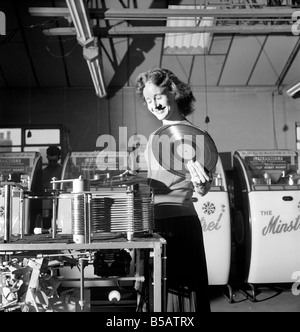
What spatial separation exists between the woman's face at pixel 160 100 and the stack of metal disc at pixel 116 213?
1.10 feet

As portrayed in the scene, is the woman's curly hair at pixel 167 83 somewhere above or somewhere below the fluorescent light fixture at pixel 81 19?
below

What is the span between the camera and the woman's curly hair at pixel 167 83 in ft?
5.00

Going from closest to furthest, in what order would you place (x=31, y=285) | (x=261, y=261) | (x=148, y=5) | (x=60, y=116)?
1. (x=31, y=285)
2. (x=261, y=261)
3. (x=148, y=5)
4. (x=60, y=116)

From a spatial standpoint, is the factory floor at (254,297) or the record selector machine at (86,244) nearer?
the record selector machine at (86,244)

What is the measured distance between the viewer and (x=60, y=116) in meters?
5.74

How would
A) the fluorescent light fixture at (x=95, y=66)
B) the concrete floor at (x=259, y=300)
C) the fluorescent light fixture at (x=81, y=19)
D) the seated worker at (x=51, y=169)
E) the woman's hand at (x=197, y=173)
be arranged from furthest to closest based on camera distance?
the seated worker at (x=51, y=169) < the fluorescent light fixture at (x=95, y=66) < the concrete floor at (x=259, y=300) < the fluorescent light fixture at (x=81, y=19) < the woman's hand at (x=197, y=173)

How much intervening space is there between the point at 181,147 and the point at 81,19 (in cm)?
210

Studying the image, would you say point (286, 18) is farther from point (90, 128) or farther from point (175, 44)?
point (90, 128)

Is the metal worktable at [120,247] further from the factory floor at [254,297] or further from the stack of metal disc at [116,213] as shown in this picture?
the factory floor at [254,297]

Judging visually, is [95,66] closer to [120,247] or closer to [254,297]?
[254,297]

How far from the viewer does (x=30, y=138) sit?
5.69m

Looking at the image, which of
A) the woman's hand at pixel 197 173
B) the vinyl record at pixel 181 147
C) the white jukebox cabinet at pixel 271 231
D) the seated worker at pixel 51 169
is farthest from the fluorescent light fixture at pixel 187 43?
the woman's hand at pixel 197 173
